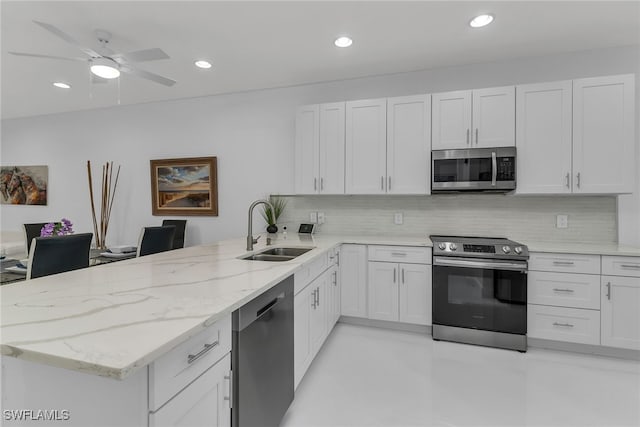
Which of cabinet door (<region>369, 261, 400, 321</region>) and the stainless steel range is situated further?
cabinet door (<region>369, 261, 400, 321</region>)

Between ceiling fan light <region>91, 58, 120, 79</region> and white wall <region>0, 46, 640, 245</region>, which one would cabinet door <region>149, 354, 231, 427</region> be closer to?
ceiling fan light <region>91, 58, 120, 79</region>

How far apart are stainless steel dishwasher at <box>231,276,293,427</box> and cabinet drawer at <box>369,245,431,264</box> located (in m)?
1.43

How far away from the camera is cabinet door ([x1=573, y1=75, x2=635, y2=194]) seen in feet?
8.26

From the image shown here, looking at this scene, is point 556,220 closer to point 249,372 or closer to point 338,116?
point 338,116

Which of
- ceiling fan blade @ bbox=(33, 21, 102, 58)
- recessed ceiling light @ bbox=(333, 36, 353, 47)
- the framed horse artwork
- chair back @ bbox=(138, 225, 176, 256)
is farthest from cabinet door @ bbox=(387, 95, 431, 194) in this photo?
the framed horse artwork

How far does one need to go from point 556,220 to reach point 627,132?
90 cm

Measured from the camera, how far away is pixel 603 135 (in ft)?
8.43

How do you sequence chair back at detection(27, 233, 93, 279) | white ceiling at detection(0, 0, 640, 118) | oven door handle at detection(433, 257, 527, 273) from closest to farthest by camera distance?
chair back at detection(27, 233, 93, 279) → white ceiling at detection(0, 0, 640, 118) → oven door handle at detection(433, 257, 527, 273)

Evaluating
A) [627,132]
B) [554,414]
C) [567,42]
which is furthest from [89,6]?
[627,132]

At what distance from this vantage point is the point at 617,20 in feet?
7.82

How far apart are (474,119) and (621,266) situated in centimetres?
168

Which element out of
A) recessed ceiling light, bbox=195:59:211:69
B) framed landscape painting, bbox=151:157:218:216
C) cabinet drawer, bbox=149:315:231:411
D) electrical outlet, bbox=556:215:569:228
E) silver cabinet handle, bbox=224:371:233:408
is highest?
recessed ceiling light, bbox=195:59:211:69

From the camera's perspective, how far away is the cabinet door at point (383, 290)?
293 centimetres

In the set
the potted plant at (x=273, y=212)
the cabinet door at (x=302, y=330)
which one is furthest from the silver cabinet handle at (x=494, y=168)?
the potted plant at (x=273, y=212)
